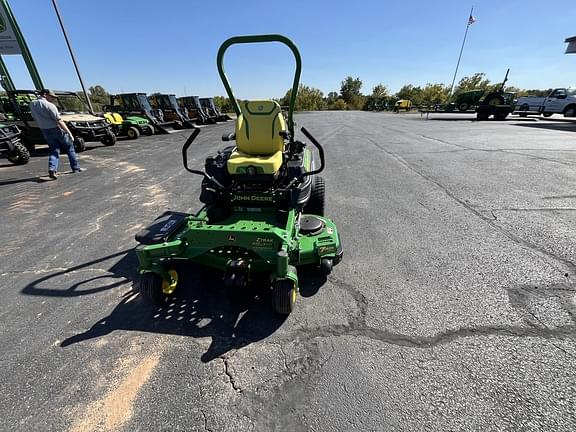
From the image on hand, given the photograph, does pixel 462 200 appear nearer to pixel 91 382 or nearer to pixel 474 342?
pixel 474 342

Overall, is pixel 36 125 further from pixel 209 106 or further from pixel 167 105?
pixel 209 106

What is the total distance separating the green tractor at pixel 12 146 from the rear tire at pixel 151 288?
8691mm

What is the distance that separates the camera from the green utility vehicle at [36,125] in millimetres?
9227

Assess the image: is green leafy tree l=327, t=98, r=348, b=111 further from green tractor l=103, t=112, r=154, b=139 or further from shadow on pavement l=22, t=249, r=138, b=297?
shadow on pavement l=22, t=249, r=138, b=297

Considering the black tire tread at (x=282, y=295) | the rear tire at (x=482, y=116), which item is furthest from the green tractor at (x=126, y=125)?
the rear tire at (x=482, y=116)

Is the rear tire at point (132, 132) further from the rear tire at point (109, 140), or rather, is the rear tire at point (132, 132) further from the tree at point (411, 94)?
the tree at point (411, 94)

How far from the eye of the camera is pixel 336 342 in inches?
81.1

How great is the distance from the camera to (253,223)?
8.72 ft

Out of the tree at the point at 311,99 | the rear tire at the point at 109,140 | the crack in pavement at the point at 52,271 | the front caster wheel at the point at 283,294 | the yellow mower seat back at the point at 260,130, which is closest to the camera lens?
the front caster wheel at the point at 283,294

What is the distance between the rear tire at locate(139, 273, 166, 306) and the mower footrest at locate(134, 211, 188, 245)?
480 millimetres

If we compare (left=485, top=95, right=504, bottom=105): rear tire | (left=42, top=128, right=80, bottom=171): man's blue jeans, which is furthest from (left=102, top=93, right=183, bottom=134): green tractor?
(left=485, top=95, right=504, bottom=105): rear tire

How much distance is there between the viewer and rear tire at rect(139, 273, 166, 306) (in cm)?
225

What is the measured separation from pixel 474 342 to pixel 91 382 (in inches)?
109

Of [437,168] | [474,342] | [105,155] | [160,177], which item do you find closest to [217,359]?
[474,342]
